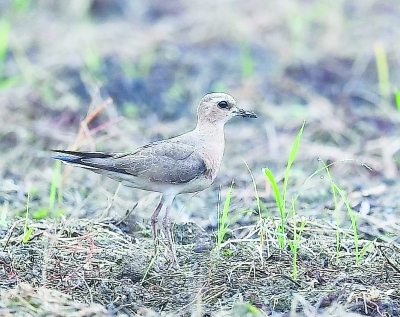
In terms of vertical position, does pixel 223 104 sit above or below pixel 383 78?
above

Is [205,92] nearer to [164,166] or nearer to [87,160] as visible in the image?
[164,166]

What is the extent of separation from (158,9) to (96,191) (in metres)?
6.94

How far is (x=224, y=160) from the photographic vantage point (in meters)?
7.74

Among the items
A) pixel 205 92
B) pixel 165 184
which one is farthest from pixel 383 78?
pixel 165 184

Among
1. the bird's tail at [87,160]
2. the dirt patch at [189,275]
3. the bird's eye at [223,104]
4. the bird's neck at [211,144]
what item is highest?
the bird's eye at [223,104]

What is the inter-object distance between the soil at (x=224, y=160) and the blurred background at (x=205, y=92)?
0.09 feet

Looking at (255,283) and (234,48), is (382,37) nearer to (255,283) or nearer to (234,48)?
(234,48)

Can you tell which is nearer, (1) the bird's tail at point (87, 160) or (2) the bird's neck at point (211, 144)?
(1) the bird's tail at point (87, 160)

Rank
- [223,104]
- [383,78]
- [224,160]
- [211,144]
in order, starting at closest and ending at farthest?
[211,144] → [223,104] → [224,160] → [383,78]

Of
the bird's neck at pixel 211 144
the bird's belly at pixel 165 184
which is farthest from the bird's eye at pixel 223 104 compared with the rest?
the bird's belly at pixel 165 184

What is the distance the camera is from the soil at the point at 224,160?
4422 mm

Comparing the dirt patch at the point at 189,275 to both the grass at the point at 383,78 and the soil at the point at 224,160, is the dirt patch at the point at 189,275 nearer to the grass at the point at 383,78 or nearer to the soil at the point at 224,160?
the soil at the point at 224,160

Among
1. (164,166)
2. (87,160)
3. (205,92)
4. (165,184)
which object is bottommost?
(205,92)

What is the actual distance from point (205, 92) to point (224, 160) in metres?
2.03
